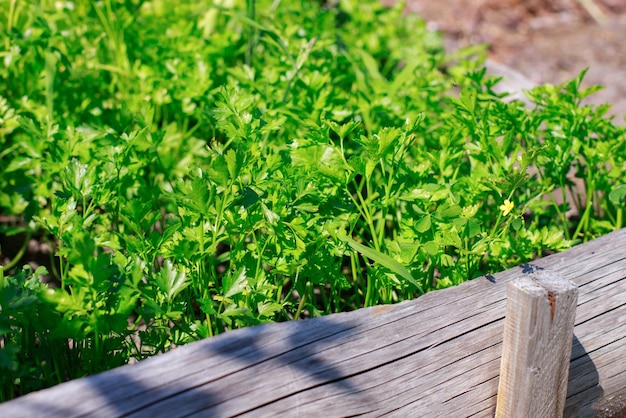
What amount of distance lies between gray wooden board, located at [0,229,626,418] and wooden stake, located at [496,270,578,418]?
66mm

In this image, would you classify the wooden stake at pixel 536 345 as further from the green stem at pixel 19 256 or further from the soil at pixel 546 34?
the soil at pixel 546 34

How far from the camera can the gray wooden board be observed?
1330 mm

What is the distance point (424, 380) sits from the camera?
157cm

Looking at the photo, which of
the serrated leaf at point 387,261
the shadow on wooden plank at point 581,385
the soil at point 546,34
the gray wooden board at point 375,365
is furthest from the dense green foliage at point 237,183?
the soil at point 546,34

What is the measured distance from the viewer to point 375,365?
1523 mm

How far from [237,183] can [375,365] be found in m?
0.52

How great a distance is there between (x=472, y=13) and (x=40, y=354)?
4.13 metres

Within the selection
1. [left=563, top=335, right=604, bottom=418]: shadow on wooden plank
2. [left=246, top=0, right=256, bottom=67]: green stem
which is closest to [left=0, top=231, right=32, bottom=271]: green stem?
[left=246, top=0, right=256, bottom=67]: green stem

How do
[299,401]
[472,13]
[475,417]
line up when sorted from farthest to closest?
[472,13]
[475,417]
[299,401]

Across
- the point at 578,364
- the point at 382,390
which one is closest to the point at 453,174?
the point at 578,364

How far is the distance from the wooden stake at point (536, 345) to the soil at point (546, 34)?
2.64 metres

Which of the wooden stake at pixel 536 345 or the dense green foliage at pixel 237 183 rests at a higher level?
the dense green foliage at pixel 237 183

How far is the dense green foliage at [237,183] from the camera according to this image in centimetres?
158

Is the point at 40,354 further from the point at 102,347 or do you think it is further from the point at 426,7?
the point at 426,7
